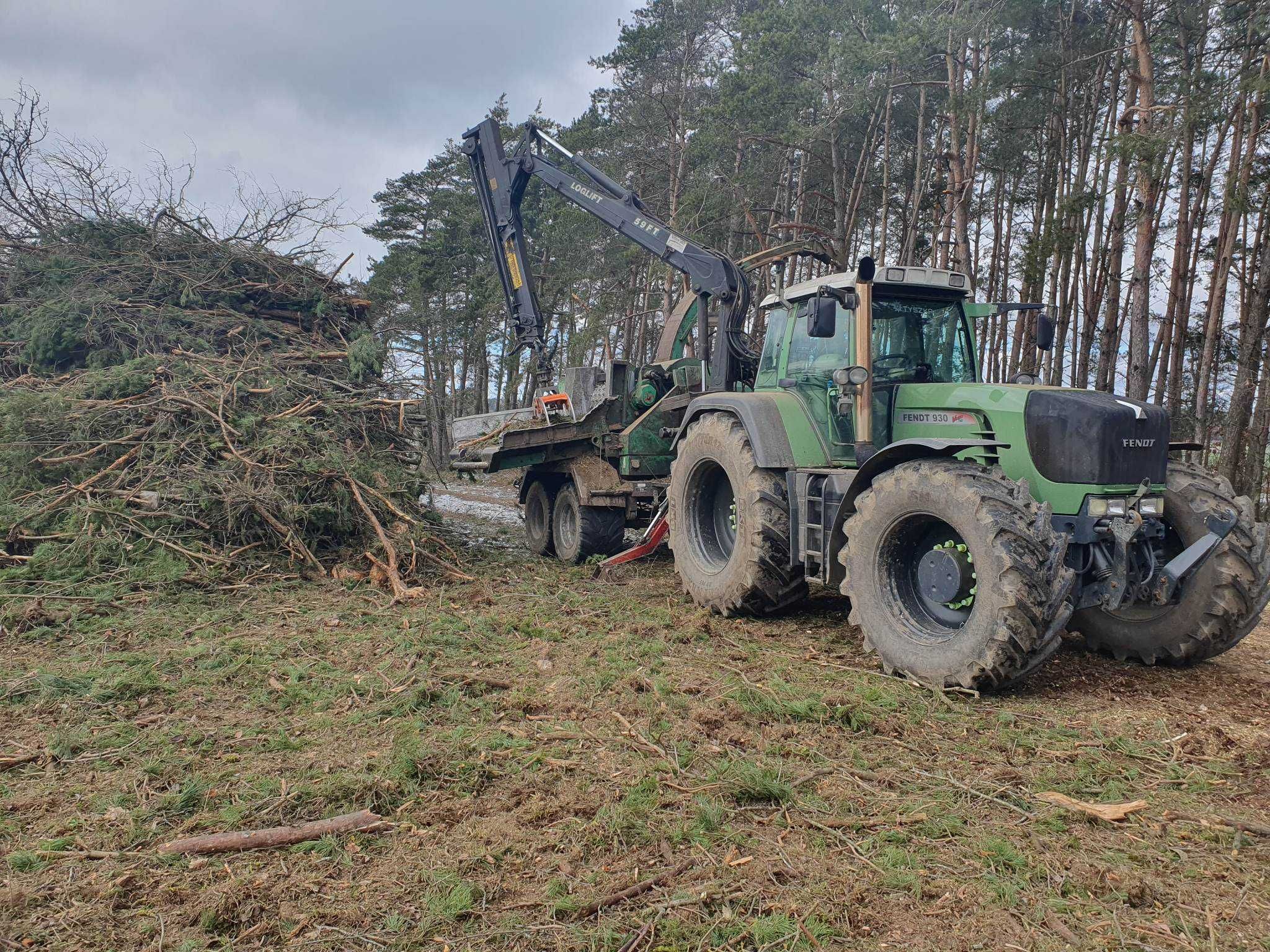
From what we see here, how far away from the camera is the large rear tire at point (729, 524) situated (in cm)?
620

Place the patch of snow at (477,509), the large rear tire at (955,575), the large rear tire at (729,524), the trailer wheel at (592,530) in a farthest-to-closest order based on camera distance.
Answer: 1. the patch of snow at (477,509)
2. the trailer wheel at (592,530)
3. the large rear tire at (729,524)
4. the large rear tire at (955,575)

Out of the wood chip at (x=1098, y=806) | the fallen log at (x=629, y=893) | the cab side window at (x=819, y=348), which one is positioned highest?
the cab side window at (x=819, y=348)

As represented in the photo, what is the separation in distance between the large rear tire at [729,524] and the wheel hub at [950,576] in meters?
1.37

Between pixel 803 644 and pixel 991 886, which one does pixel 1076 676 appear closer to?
pixel 803 644

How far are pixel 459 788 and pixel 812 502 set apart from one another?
11.2 ft

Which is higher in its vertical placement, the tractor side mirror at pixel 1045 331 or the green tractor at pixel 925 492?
the tractor side mirror at pixel 1045 331

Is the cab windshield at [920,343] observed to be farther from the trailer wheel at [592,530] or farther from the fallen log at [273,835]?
the fallen log at [273,835]

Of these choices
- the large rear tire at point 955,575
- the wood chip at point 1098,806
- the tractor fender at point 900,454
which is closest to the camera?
the wood chip at point 1098,806

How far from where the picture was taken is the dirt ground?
8.40 feet

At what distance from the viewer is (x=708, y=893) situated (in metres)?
2.67

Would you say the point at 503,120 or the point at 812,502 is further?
the point at 503,120

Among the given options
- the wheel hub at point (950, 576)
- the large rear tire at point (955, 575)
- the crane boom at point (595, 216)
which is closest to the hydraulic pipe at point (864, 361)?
the large rear tire at point (955, 575)

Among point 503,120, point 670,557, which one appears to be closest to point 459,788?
point 670,557

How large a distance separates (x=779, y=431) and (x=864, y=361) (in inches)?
35.9
